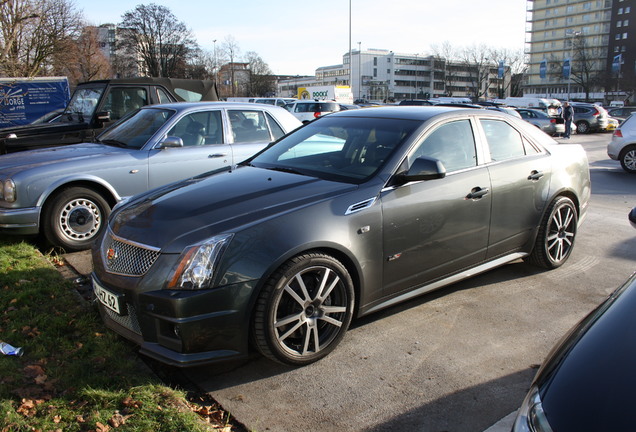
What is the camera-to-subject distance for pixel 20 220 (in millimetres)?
5352

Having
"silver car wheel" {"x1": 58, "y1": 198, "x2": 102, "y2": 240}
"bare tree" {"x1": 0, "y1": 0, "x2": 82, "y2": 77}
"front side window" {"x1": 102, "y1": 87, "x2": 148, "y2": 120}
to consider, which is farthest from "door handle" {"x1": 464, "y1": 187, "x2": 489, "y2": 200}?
"bare tree" {"x1": 0, "y1": 0, "x2": 82, "y2": 77}

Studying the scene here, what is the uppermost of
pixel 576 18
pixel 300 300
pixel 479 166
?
pixel 576 18

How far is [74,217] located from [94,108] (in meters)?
3.22

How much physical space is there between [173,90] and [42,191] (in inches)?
171

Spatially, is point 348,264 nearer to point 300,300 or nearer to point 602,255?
point 300,300

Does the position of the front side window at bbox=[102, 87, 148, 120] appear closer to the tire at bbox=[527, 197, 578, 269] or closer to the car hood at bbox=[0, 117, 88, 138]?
the car hood at bbox=[0, 117, 88, 138]

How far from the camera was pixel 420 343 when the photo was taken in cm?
367

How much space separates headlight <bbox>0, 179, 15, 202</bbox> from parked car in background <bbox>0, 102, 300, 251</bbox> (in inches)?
0.4

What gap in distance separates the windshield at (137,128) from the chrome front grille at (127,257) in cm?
305

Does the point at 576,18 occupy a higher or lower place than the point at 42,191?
higher

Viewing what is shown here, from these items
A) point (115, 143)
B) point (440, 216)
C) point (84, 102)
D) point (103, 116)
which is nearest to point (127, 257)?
point (440, 216)

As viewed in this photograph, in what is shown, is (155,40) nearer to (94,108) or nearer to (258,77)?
(258,77)

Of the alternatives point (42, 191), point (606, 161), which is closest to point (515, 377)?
point (42, 191)

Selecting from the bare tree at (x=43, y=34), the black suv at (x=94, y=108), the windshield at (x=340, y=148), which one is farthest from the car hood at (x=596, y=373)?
the bare tree at (x=43, y=34)
